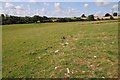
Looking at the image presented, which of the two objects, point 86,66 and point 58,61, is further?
point 58,61

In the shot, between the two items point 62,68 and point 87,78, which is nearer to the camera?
point 87,78

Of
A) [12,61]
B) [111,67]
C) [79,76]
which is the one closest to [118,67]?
[111,67]

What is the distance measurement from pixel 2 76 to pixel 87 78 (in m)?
3.37

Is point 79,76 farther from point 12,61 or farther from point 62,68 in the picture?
point 12,61

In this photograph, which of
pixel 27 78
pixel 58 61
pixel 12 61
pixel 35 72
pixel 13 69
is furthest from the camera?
pixel 12 61

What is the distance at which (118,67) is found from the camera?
8.22 m

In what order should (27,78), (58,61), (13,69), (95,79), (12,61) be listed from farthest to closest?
1. (12,61)
2. (58,61)
3. (13,69)
4. (27,78)
5. (95,79)

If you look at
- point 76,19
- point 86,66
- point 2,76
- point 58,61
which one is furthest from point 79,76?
point 76,19

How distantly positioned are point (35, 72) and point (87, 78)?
218 cm

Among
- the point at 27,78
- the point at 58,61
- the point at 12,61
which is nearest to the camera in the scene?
the point at 27,78

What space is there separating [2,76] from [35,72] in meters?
1.30

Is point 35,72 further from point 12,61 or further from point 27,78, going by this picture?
point 12,61

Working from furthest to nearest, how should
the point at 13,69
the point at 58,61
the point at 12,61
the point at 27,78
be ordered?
1. the point at 12,61
2. the point at 58,61
3. the point at 13,69
4. the point at 27,78

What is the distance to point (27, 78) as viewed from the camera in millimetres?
7801
